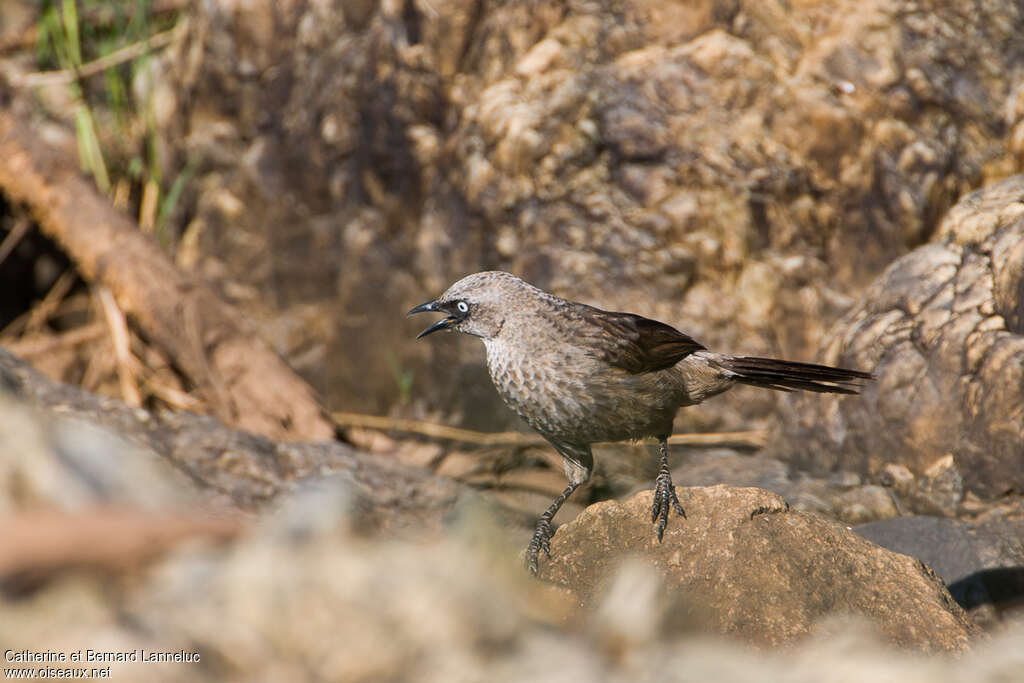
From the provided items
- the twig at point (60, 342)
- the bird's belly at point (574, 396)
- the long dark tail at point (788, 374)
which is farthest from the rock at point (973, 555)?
the twig at point (60, 342)

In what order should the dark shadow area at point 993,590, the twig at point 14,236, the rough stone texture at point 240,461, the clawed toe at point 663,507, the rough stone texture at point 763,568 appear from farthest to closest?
the twig at point 14,236 → the rough stone texture at point 240,461 → the dark shadow area at point 993,590 → the clawed toe at point 663,507 → the rough stone texture at point 763,568

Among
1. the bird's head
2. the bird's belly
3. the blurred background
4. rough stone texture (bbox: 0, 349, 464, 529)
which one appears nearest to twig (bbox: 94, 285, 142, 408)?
the blurred background

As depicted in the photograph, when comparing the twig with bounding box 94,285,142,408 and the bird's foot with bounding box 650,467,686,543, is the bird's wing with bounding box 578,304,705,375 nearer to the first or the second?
the bird's foot with bounding box 650,467,686,543

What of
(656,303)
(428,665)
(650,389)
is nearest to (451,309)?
(650,389)

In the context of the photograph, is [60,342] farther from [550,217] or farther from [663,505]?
[663,505]

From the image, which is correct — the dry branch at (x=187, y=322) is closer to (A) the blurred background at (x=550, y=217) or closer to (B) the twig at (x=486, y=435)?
(A) the blurred background at (x=550, y=217)

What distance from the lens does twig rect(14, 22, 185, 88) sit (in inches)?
274

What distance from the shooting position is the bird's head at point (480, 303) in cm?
373

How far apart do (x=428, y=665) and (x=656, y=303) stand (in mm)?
4408

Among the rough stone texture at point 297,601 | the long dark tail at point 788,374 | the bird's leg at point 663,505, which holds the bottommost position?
the long dark tail at point 788,374

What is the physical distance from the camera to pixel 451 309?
3.85 meters

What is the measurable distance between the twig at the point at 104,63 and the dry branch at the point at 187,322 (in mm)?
1650

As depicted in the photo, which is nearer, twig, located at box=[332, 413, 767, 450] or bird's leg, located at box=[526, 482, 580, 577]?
bird's leg, located at box=[526, 482, 580, 577]

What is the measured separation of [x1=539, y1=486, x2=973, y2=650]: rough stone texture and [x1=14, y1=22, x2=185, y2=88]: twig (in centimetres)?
576
